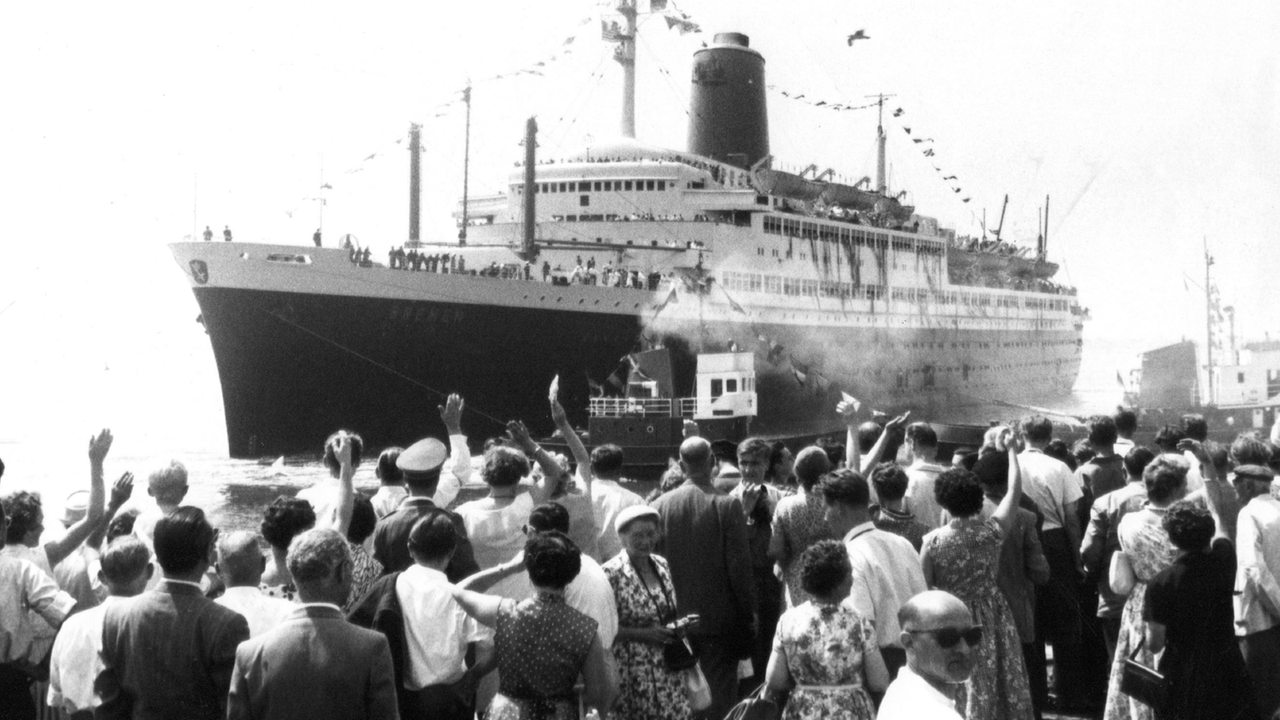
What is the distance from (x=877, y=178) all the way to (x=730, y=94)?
16.5m

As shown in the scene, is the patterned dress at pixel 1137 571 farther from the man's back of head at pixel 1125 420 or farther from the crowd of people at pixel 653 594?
the man's back of head at pixel 1125 420

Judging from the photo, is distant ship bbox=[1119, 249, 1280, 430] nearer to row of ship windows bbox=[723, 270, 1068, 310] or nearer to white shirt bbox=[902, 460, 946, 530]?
row of ship windows bbox=[723, 270, 1068, 310]

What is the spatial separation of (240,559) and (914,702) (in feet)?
8.26

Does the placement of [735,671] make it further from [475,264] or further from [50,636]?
[475,264]

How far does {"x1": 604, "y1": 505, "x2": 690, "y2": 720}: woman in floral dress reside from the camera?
181 inches

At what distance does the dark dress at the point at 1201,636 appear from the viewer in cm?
482

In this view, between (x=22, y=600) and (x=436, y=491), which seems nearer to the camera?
(x=22, y=600)

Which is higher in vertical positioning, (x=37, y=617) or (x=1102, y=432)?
(x=1102, y=432)

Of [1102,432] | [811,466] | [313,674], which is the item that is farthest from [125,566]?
[1102,432]

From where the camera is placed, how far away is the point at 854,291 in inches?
1710

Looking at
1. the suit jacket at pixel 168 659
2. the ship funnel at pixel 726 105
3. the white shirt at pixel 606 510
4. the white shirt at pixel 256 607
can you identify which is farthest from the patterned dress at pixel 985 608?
the ship funnel at pixel 726 105

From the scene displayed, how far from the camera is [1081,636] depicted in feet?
22.7

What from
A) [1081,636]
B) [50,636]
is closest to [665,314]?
[1081,636]

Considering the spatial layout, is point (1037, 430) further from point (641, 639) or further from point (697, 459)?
point (641, 639)
